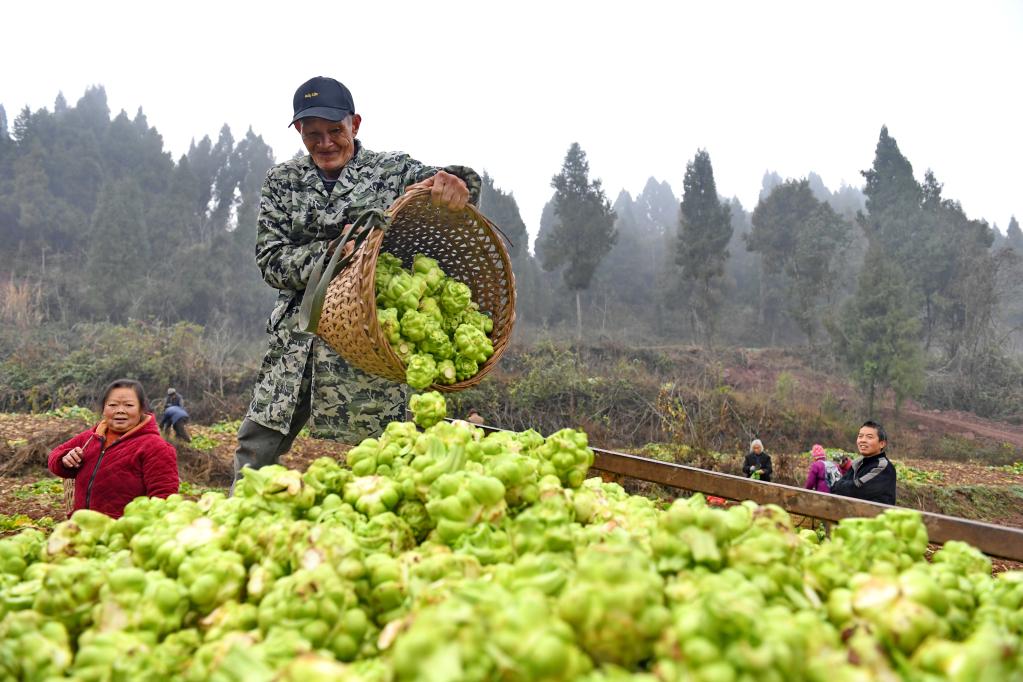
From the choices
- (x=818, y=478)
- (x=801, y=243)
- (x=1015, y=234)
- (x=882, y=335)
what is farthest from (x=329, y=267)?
(x=1015, y=234)

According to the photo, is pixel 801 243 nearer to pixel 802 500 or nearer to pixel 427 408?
pixel 802 500

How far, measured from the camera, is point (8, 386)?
2038 cm

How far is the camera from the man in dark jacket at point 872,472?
19.5 feet

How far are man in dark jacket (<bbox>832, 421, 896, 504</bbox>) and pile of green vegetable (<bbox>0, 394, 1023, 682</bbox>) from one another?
4.87 metres

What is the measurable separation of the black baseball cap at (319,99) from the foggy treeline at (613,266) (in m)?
23.6

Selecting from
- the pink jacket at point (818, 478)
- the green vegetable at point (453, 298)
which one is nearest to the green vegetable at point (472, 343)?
the green vegetable at point (453, 298)

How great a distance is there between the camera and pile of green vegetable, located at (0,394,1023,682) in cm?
101

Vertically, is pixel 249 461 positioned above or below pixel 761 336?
below

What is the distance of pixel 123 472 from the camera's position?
371cm

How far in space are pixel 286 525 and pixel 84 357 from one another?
81.2 ft

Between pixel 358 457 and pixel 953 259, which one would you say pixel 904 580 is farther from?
pixel 953 259

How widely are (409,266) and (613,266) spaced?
5246cm

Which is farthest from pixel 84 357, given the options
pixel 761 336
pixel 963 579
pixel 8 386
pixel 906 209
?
pixel 761 336

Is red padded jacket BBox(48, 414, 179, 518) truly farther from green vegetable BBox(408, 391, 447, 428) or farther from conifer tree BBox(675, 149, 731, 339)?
conifer tree BBox(675, 149, 731, 339)
